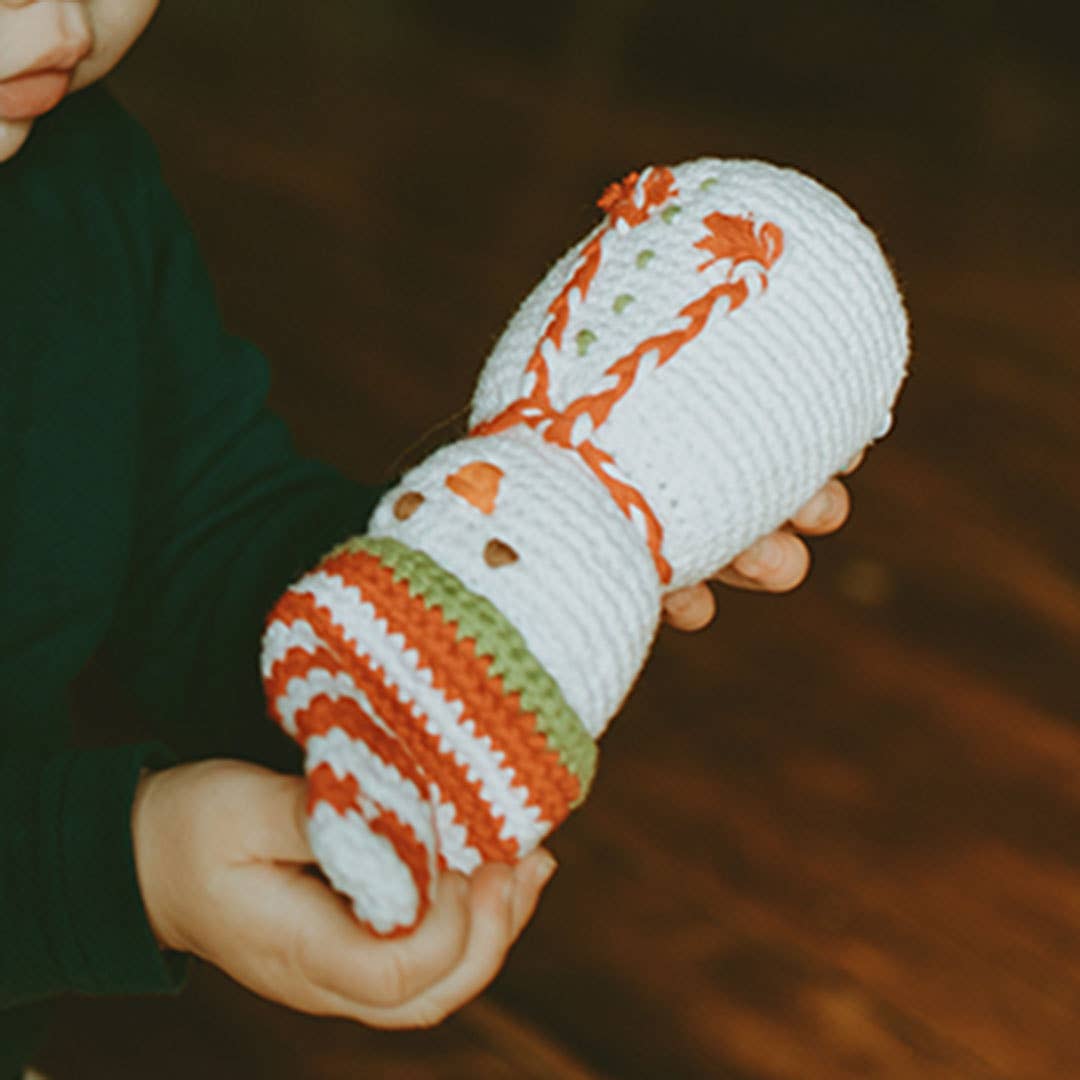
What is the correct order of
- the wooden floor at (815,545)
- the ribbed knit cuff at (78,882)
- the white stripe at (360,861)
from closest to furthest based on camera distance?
the white stripe at (360,861) → the ribbed knit cuff at (78,882) → the wooden floor at (815,545)

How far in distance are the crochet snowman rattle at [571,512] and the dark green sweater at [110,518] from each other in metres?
0.13

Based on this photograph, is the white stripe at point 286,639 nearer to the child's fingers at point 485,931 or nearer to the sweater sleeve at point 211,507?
the child's fingers at point 485,931

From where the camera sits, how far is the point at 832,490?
0.58 meters

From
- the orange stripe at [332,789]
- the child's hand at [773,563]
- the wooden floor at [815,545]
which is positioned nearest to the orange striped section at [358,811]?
the orange stripe at [332,789]

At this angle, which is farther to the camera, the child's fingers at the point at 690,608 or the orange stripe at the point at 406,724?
the child's fingers at the point at 690,608

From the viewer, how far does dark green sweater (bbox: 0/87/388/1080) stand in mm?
487

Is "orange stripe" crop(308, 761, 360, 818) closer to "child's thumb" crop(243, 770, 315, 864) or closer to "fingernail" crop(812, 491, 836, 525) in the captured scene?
"child's thumb" crop(243, 770, 315, 864)

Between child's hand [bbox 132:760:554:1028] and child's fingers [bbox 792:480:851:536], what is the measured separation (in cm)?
19

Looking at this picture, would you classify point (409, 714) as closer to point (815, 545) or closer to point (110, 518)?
point (110, 518)

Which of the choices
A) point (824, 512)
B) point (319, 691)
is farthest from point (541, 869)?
point (824, 512)

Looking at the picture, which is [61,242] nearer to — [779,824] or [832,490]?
[832,490]

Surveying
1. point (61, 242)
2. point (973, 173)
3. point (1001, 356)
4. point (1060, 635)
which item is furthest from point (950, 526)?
point (61, 242)

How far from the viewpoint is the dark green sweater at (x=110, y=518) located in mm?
487

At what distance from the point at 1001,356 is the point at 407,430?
0.64m
